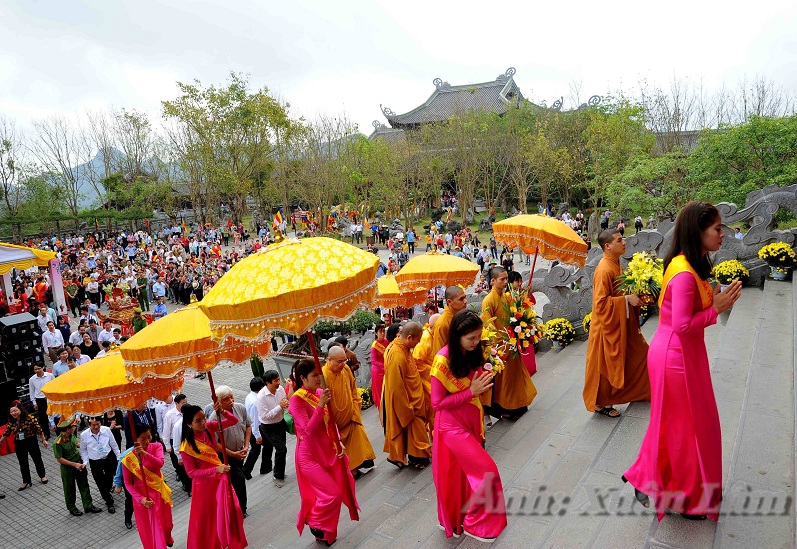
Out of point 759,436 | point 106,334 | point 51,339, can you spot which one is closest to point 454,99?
point 106,334

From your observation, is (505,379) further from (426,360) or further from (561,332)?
(561,332)

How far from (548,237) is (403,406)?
9.75 ft

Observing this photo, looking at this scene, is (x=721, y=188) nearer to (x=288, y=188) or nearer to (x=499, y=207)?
(x=499, y=207)

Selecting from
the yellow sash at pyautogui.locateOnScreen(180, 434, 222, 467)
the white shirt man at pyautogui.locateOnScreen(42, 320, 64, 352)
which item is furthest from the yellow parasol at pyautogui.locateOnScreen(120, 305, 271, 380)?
the white shirt man at pyautogui.locateOnScreen(42, 320, 64, 352)

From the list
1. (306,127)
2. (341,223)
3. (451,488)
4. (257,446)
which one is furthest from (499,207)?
(451,488)

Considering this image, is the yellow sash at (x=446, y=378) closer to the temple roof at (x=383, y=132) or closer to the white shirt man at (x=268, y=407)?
the white shirt man at (x=268, y=407)

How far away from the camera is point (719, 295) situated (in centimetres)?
297

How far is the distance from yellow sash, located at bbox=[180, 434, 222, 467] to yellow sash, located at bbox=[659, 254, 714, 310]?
4.00 meters

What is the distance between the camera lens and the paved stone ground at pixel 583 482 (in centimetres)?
316

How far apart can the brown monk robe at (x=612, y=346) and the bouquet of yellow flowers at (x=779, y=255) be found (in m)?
4.32

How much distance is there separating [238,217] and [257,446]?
107 feet

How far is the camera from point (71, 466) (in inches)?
274

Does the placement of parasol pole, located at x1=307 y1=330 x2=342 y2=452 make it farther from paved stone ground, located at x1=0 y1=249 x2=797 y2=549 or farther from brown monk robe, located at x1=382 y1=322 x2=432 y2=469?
brown monk robe, located at x1=382 y1=322 x2=432 y2=469

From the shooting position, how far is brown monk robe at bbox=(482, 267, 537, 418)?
17.7 feet
